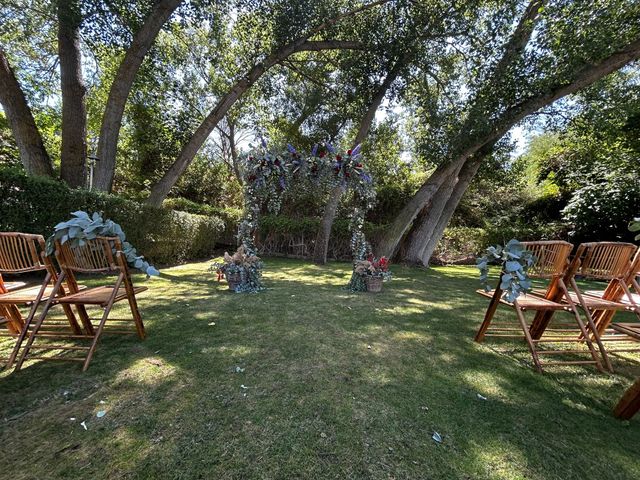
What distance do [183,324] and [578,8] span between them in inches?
336

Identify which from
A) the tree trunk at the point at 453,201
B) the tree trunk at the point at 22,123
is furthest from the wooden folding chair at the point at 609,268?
the tree trunk at the point at 22,123

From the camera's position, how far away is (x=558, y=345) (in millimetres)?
3020

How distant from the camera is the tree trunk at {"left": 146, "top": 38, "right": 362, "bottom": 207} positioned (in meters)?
7.06

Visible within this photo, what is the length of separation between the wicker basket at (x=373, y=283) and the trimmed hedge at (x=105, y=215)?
5391 millimetres

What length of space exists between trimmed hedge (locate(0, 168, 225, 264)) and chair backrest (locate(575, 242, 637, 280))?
24.8ft

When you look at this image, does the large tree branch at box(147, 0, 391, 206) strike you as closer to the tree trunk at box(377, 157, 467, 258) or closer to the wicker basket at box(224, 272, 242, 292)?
the wicker basket at box(224, 272, 242, 292)

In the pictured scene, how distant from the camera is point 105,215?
5996 mm

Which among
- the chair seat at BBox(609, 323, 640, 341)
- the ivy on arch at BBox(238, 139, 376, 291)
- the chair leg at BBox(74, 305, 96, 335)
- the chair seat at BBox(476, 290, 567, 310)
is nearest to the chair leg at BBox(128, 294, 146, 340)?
the chair leg at BBox(74, 305, 96, 335)

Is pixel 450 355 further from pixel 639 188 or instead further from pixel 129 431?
pixel 639 188

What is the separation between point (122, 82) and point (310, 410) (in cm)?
774

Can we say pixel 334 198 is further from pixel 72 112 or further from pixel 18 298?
pixel 18 298

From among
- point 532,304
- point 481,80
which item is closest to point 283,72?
point 481,80

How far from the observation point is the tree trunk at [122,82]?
20.5ft

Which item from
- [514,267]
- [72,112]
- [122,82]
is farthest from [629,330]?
[72,112]
